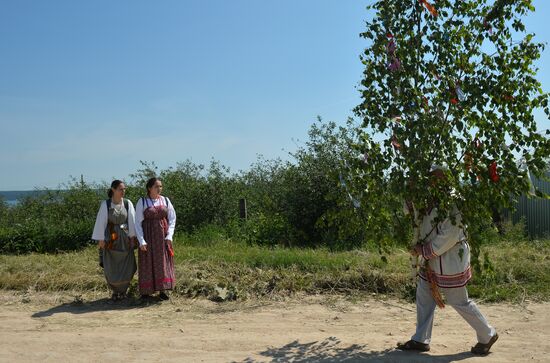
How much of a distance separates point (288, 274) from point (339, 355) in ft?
9.61

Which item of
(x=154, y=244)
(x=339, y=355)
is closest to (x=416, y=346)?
(x=339, y=355)

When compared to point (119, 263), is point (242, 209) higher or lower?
higher

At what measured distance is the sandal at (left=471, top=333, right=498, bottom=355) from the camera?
5430 mm

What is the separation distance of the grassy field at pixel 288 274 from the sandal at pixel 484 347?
211 cm

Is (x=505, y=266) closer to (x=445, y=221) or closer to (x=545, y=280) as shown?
(x=545, y=280)

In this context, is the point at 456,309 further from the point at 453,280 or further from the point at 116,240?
the point at 116,240

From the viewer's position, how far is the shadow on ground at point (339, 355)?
17.9 ft

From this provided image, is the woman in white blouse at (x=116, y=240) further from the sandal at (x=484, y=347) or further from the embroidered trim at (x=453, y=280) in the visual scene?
the sandal at (x=484, y=347)


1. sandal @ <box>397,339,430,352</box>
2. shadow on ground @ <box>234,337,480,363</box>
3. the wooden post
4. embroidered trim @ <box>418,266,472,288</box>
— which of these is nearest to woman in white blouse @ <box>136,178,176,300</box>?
shadow on ground @ <box>234,337,480,363</box>

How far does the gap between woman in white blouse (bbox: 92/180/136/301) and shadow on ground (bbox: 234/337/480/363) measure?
3.10m

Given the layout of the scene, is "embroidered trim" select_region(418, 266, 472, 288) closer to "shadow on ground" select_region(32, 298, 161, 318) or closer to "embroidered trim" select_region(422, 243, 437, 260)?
"embroidered trim" select_region(422, 243, 437, 260)

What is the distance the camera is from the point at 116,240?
8.08 m

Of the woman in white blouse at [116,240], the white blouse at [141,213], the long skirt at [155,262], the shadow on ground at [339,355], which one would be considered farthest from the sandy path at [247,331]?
the white blouse at [141,213]

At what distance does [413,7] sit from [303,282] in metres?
4.39
